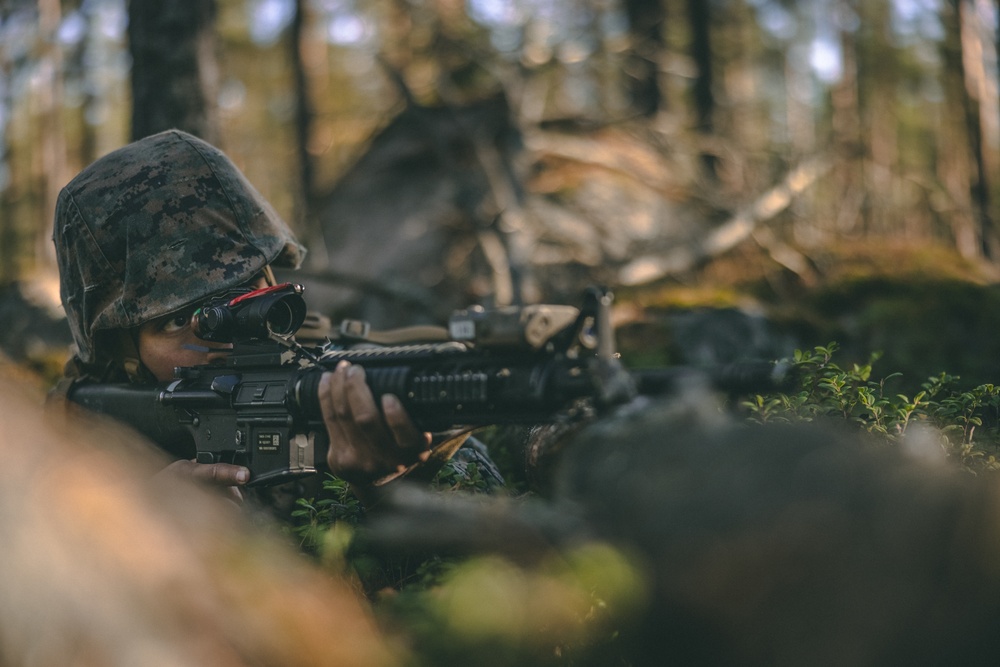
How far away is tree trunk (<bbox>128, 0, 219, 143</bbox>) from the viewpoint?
19.7 ft

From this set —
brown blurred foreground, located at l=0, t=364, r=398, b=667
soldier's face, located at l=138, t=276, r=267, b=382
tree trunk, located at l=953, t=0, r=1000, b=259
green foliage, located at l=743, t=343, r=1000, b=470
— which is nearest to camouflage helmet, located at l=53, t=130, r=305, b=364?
soldier's face, located at l=138, t=276, r=267, b=382

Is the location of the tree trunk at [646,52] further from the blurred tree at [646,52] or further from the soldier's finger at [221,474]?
the soldier's finger at [221,474]

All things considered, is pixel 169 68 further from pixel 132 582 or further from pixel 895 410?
pixel 895 410

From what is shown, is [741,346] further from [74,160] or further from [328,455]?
[74,160]

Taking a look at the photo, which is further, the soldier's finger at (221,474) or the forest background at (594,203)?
the forest background at (594,203)

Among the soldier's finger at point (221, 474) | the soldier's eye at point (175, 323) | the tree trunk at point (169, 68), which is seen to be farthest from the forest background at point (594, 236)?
the soldier's eye at point (175, 323)

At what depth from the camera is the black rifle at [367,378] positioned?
2498 millimetres

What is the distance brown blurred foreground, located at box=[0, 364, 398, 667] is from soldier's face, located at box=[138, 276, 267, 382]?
1.85 metres

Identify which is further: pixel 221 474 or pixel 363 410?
pixel 221 474

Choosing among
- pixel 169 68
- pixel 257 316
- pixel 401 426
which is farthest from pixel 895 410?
pixel 169 68

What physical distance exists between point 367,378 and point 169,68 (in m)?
4.23

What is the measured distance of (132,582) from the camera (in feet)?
5.72

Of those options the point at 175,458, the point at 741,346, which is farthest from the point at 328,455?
the point at 741,346

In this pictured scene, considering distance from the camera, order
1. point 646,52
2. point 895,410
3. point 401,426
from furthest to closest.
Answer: point 646,52
point 895,410
point 401,426
